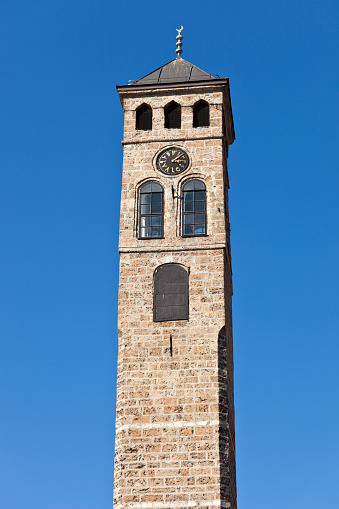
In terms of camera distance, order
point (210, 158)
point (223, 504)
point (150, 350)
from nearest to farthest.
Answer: point (223, 504) < point (150, 350) < point (210, 158)

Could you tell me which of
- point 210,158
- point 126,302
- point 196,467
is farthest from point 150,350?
point 210,158

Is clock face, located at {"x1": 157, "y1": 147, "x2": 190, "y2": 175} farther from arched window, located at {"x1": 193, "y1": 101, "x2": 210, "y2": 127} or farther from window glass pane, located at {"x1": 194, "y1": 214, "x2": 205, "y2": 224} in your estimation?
window glass pane, located at {"x1": 194, "y1": 214, "x2": 205, "y2": 224}

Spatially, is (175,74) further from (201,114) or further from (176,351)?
(176,351)

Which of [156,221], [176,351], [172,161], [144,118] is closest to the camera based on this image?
[176,351]

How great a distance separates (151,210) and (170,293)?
115 inches

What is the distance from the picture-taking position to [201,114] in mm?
31094

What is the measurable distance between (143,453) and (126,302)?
4.47 metres

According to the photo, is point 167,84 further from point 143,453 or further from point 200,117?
point 143,453

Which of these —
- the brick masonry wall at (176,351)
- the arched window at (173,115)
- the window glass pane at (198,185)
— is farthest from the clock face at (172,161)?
the arched window at (173,115)

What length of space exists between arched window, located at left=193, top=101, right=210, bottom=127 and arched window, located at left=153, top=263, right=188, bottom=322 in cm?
511

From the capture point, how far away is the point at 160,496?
25.5m

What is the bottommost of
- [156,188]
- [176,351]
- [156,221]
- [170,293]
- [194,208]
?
[176,351]

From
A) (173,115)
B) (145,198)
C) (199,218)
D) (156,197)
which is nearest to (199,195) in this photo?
(199,218)

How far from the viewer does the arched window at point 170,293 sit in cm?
2775
